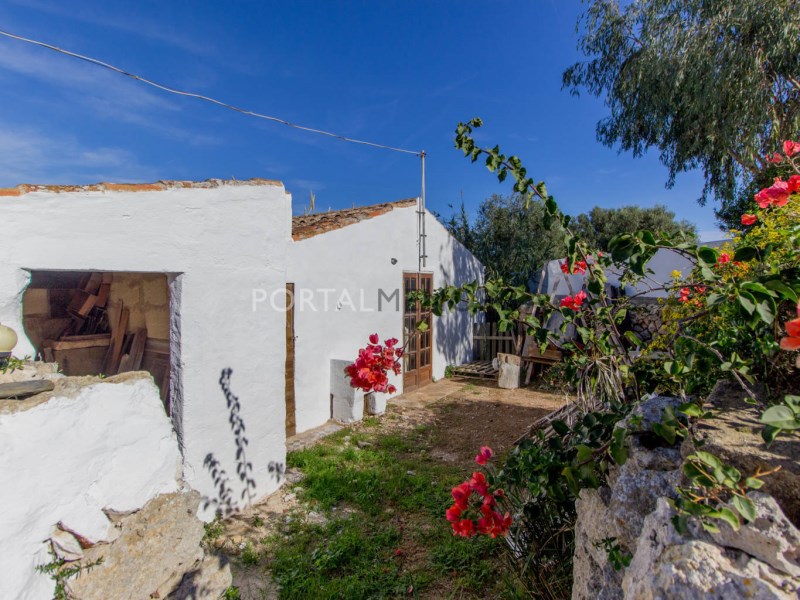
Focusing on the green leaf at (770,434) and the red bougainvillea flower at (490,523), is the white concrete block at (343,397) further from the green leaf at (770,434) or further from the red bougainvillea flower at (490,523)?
the green leaf at (770,434)

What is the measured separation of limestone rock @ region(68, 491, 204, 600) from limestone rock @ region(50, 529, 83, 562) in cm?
8

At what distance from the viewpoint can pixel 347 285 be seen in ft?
23.5

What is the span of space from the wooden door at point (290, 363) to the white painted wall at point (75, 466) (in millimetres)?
3158

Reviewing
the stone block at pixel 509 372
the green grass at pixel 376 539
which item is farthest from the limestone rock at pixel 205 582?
the stone block at pixel 509 372

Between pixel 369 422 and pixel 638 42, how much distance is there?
11969mm

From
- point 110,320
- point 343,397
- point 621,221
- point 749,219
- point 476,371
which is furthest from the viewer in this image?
point 621,221

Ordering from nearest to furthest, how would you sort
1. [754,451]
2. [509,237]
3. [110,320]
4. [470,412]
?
[754,451]
[110,320]
[470,412]
[509,237]

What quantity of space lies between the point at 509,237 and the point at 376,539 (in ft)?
37.5

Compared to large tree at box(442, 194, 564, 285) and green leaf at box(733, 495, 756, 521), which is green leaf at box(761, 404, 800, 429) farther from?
large tree at box(442, 194, 564, 285)

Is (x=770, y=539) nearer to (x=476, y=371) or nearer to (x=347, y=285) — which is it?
(x=347, y=285)

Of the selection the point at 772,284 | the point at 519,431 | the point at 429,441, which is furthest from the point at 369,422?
the point at 772,284

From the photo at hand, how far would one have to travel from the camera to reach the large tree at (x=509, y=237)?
43.1 ft

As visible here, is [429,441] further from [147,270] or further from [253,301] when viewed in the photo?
[147,270]

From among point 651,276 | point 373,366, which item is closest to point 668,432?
point 373,366
